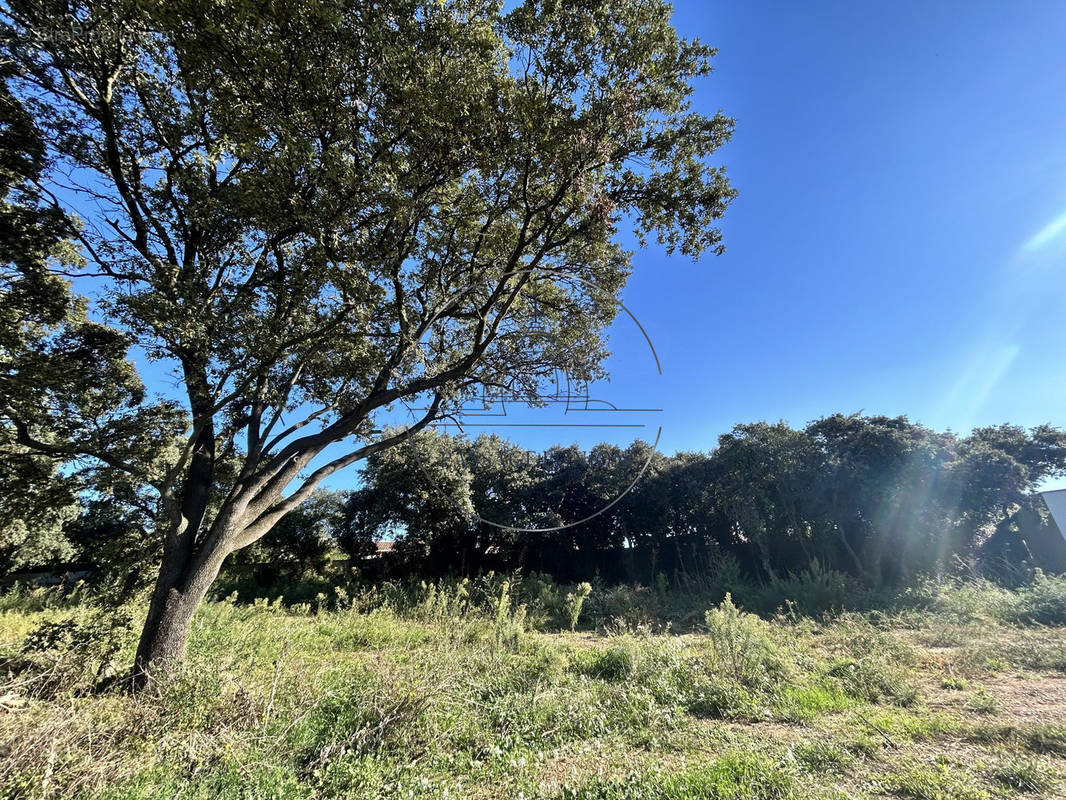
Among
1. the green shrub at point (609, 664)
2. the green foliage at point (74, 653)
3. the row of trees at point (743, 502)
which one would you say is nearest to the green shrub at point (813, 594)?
the row of trees at point (743, 502)

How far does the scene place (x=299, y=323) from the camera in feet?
19.2

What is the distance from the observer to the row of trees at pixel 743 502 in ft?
48.9

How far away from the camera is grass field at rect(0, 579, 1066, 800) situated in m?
2.88

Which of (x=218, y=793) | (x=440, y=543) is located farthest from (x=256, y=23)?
(x=440, y=543)

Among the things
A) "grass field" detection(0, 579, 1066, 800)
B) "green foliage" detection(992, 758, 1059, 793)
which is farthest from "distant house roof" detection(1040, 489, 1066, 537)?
"green foliage" detection(992, 758, 1059, 793)

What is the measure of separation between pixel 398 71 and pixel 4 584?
23012mm

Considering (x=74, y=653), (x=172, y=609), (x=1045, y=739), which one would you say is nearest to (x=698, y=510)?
(x=1045, y=739)

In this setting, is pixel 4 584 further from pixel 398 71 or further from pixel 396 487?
pixel 398 71

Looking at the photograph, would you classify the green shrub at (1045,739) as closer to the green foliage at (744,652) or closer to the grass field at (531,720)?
the grass field at (531,720)

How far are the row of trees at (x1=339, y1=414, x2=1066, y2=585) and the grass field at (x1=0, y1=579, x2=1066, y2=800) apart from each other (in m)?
7.41

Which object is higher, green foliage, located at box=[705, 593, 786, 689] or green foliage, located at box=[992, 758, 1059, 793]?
green foliage, located at box=[705, 593, 786, 689]

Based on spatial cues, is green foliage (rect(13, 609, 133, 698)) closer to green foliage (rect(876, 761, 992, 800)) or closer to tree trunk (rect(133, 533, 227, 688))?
tree trunk (rect(133, 533, 227, 688))

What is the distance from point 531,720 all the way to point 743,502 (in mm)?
16707

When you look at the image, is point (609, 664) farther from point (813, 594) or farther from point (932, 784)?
point (813, 594)
